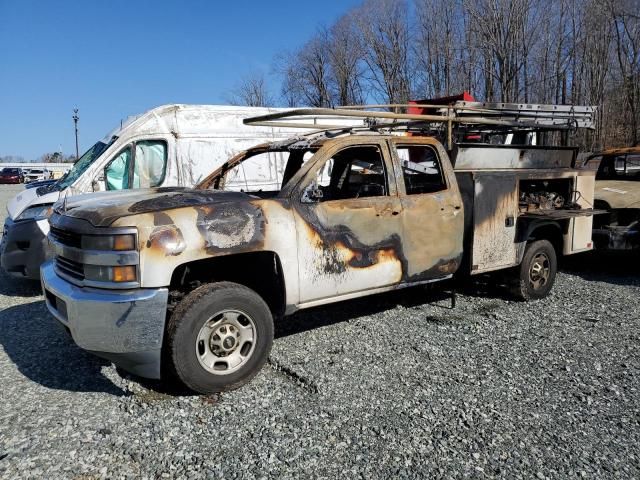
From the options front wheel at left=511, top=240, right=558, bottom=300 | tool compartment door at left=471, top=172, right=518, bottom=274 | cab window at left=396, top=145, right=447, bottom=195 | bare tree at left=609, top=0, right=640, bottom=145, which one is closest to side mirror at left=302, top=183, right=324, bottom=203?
cab window at left=396, top=145, right=447, bottom=195

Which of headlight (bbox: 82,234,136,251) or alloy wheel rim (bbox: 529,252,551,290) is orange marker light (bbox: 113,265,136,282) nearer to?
headlight (bbox: 82,234,136,251)

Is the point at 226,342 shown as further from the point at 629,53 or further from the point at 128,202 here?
the point at 629,53

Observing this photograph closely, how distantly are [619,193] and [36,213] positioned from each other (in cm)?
842

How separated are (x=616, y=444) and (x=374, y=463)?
4.94 feet

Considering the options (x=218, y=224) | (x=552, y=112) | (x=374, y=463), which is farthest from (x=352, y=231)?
(x=552, y=112)

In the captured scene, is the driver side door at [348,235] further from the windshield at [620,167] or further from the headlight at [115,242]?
the windshield at [620,167]

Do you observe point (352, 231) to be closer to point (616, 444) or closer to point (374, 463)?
point (374, 463)

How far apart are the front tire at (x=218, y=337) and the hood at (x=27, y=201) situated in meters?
4.34

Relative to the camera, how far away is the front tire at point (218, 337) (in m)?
3.59

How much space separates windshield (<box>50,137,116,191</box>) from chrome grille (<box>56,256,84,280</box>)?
3909 mm

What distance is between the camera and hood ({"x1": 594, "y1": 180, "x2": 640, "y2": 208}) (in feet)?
25.0

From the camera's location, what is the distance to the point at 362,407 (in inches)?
142

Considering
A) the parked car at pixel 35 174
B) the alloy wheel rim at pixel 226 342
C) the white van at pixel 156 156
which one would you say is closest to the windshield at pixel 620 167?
the white van at pixel 156 156

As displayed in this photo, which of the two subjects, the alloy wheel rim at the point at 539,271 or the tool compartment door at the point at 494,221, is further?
the alloy wheel rim at the point at 539,271
